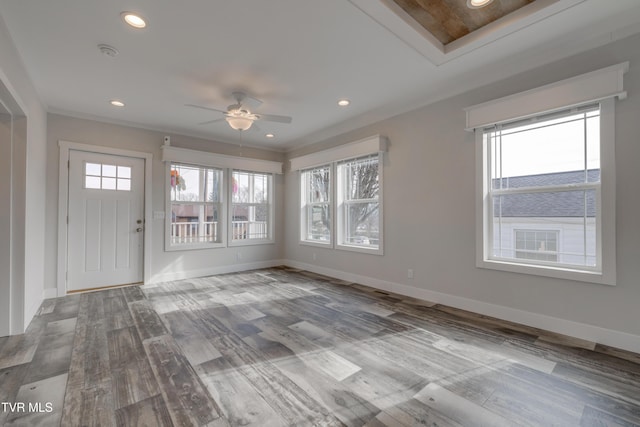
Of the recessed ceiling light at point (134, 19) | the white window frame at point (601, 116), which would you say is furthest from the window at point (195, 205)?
the white window frame at point (601, 116)

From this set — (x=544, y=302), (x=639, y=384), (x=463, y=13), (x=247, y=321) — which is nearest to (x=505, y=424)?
(x=639, y=384)

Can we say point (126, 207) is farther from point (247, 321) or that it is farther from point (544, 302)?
point (544, 302)

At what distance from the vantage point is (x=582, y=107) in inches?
100

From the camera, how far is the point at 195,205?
5.26 meters

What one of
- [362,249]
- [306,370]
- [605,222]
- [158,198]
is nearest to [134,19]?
[306,370]

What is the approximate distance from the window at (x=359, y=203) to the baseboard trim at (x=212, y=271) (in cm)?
191

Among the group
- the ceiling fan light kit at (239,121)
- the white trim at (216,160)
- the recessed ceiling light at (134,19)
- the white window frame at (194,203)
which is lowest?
the white window frame at (194,203)

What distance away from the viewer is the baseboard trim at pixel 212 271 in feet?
15.7

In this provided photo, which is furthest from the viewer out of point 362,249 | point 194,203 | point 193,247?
point 194,203

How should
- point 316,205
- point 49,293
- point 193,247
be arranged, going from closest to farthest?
point 49,293 → point 193,247 → point 316,205

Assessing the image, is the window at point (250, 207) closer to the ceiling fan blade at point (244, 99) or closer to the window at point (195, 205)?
the window at point (195, 205)

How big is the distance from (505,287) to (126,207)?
17.4 feet

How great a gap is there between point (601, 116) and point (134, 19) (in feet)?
12.8

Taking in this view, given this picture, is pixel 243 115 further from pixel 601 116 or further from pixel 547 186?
pixel 601 116
